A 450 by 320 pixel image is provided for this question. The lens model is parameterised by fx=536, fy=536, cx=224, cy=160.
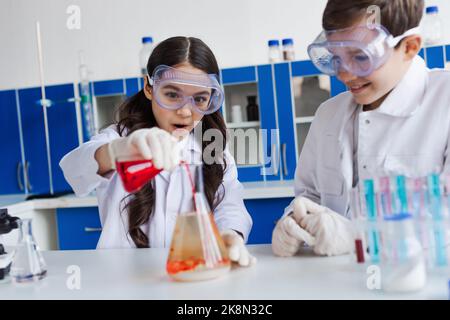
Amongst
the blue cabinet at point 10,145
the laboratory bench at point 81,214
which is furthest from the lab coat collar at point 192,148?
the blue cabinet at point 10,145

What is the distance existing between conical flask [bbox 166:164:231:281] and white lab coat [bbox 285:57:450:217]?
36 cm

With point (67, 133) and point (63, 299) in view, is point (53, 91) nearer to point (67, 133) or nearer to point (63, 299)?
point (67, 133)

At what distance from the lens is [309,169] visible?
1.72m

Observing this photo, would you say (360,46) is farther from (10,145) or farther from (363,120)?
(10,145)

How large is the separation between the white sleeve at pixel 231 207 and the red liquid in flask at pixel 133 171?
0.52 m

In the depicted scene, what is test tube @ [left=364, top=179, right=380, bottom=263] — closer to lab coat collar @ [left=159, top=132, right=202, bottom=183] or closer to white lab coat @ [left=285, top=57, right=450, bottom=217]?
white lab coat @ [left=285, top=57, right=450, bottom=217]

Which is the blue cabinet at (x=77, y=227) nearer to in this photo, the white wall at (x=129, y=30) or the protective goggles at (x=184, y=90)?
the white wall at (x=129, y=30)

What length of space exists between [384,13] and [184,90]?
637 millimetres

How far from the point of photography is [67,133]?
13.3 ft

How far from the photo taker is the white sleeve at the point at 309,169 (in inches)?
67.1

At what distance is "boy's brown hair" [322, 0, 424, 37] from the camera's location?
135cm

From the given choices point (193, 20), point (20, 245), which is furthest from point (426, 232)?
point (193, 20)
